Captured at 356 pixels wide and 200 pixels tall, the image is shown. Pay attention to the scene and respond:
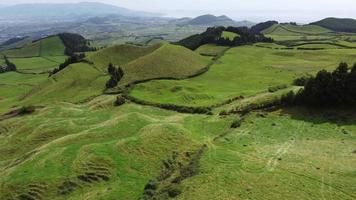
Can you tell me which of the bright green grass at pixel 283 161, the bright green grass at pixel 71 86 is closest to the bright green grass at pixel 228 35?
the bright green grass at pixel 71 86

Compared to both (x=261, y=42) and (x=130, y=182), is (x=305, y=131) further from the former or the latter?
(x=261, y=42)

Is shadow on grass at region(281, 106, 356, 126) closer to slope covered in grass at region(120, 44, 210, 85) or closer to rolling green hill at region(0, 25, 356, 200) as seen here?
rolling green hill at region(0, 25, 356, 200)

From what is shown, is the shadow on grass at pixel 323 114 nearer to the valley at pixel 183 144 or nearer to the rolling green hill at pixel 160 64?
the valley at pixel 183 144

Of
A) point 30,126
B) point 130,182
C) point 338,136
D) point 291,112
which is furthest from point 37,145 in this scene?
point 338,136

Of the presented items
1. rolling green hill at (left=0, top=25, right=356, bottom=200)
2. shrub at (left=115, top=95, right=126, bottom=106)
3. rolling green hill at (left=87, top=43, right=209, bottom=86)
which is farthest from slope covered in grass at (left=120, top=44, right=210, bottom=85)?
shrub at (left=115, top=95, right=126, bottom=106)

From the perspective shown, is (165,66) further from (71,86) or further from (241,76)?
(71,86)

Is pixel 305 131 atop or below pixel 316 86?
below

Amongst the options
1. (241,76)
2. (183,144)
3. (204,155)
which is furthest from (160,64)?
(204,155)
